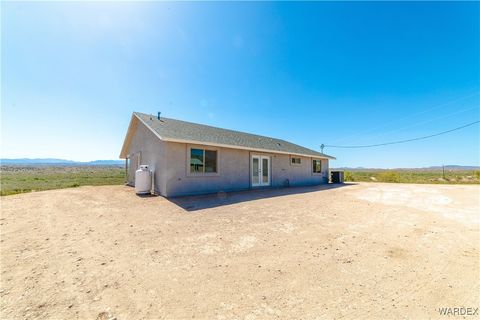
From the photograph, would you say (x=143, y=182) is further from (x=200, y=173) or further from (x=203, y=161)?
(x=203, y=161)

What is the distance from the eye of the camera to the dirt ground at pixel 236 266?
2.19 metres

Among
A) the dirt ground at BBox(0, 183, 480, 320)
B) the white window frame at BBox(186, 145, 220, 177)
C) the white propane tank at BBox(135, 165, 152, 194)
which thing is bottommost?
the dirt ground at BBox(0, 183, 480, 320)

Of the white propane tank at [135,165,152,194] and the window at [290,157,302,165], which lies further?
the window at [290,157,302,165]

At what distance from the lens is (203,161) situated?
9.98m

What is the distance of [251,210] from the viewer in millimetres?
6820

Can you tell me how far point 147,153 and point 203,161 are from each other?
138 inches

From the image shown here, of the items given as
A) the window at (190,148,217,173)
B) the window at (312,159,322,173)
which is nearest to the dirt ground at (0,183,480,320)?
the window at (190,148,217,173)

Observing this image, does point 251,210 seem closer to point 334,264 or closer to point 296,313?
point 334,264

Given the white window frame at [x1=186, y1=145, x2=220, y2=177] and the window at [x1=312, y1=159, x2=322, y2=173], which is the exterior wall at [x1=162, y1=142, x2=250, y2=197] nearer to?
the white window frame at [x1=186, y1=145, x2=220, y2=177]

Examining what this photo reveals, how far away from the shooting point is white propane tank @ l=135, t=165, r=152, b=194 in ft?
31.7

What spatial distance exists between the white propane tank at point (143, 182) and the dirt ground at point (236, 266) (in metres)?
3.69

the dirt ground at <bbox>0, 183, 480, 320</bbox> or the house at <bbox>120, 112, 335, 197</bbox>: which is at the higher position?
the house at <bbox>120, 112, 335, 197</bbox>

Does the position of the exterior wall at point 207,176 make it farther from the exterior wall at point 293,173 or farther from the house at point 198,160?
the exterior wall at point 293,173

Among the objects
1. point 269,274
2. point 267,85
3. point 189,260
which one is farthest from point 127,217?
point 267,85
